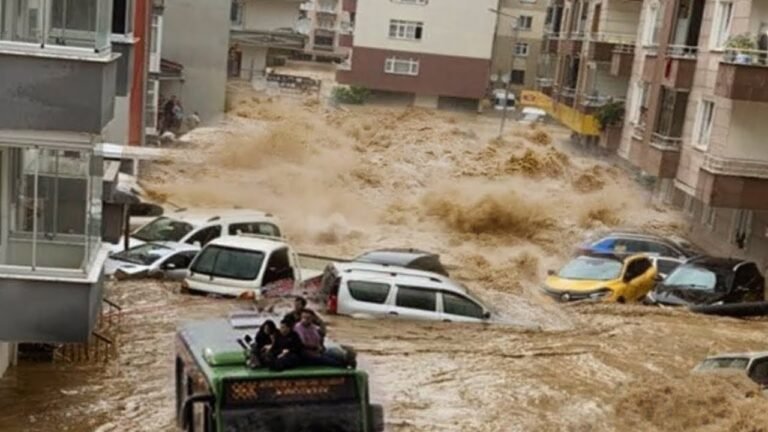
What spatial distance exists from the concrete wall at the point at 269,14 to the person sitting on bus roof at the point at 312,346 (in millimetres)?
36805

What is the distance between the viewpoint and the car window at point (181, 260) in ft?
70.1

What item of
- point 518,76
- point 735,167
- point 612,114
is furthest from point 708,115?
point 518,76

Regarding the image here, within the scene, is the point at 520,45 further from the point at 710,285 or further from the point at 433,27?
the point at 710,285

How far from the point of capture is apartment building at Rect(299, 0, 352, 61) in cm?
6256

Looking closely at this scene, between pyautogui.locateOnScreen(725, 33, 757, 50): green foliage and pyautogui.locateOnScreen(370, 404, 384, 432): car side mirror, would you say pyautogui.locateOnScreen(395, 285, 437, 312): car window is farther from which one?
pyautogui.locateOnScreen(725, 33, 757, 50): green foliage

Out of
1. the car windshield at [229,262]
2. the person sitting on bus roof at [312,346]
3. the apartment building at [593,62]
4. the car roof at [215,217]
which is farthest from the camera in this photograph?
the apartment building at [593,62]

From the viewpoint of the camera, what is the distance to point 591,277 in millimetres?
23391

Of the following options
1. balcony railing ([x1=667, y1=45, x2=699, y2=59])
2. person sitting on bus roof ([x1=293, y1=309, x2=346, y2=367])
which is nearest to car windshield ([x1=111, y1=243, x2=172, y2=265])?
person sitting on bus roof ([x1=293, y1=309, x2=346, y2=367])

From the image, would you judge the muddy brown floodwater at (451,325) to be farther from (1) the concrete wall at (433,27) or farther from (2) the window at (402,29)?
(2) the window at (402,29)

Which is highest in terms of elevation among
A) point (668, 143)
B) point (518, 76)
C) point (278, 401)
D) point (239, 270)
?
point (518, 76)

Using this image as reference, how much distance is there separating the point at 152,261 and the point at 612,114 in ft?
68.2

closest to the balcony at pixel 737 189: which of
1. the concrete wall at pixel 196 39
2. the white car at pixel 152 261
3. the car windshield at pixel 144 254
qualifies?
the white car at pixel 152 261

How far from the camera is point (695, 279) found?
23.7m

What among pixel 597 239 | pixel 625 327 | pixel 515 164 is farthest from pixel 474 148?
pixel 625 327
